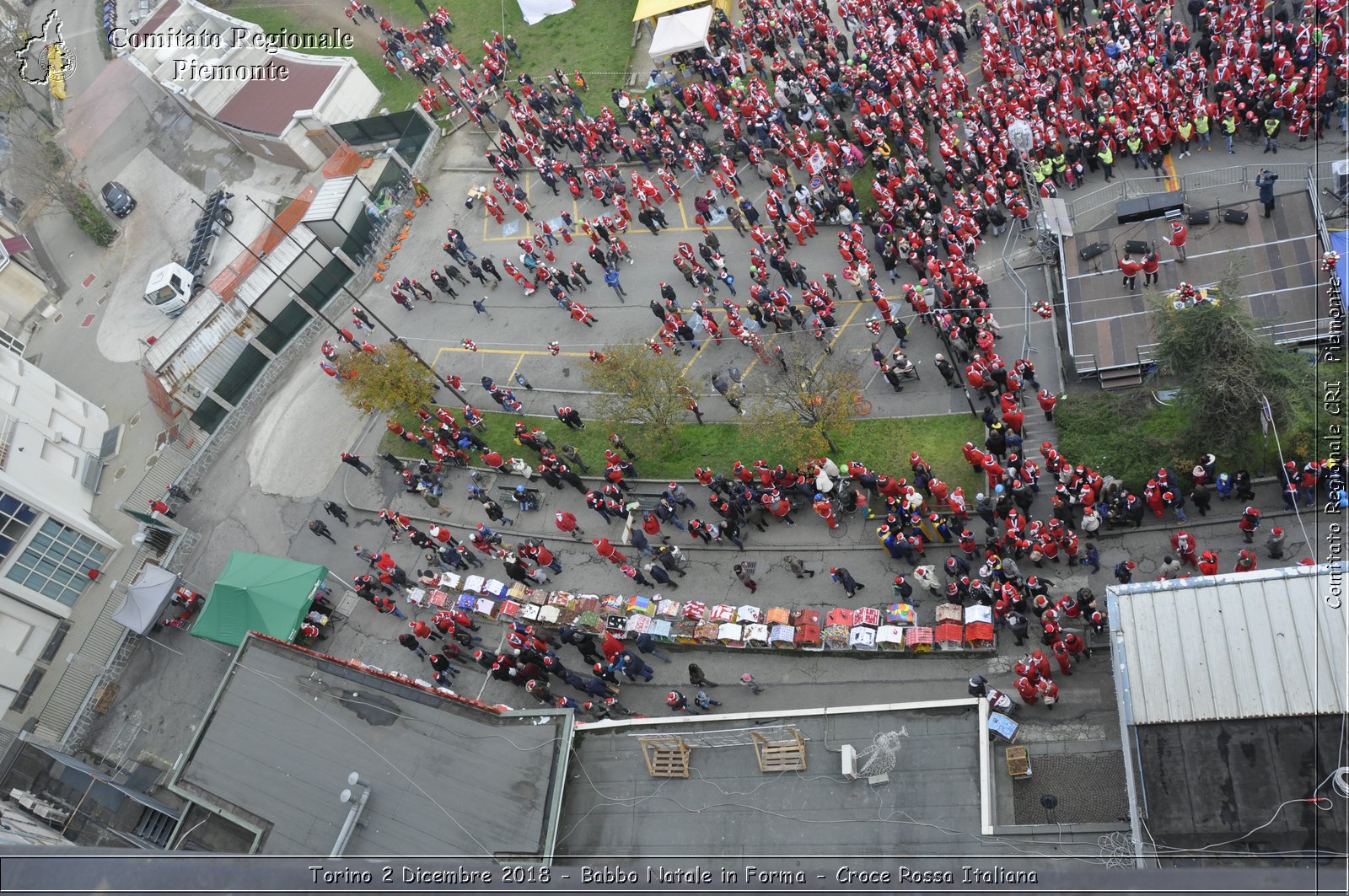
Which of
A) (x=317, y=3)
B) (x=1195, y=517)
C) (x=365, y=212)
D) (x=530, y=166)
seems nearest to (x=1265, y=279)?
(x=1195, y=517)

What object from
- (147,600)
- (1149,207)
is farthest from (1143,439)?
(147,600)

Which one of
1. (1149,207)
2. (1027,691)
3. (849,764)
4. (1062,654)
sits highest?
(1149,207)

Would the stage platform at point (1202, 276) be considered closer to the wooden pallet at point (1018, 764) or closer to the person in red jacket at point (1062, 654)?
the person in red jacket at point (1062, 654)

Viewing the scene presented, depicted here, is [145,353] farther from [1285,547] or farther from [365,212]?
[1285,547]

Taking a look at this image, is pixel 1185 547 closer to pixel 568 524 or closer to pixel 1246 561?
pixel 1246 561

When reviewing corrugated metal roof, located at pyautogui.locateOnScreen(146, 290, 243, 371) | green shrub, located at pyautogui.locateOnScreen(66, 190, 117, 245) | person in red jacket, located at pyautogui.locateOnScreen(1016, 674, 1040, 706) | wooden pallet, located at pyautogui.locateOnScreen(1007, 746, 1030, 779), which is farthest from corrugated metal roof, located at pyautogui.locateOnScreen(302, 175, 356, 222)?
wooden pallet, located at pyautogui.locateOnScreen(1007, 746, 1030, 779)
